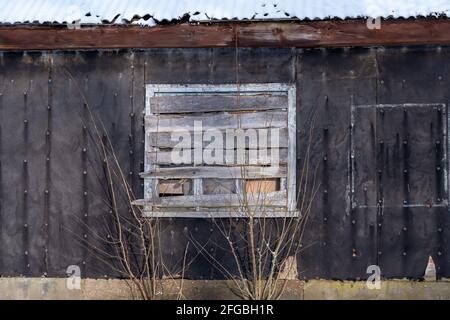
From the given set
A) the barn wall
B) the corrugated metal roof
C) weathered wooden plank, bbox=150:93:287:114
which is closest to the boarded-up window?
weathered wooden plank, bbox=150:93:287:114

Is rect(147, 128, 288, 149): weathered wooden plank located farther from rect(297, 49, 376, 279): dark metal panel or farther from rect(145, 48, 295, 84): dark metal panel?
rect(145, 48, 295, 84): dark metal panel

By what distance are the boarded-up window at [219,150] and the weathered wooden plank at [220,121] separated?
1 centimetres

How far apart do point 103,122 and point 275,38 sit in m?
2.17

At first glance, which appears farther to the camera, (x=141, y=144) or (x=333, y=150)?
(x=141, y=144)

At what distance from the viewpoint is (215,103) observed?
7.09m

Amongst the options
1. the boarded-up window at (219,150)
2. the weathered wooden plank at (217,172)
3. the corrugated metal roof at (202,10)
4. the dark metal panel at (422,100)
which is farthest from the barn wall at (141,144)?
the corrugated metal roof at (202,10)

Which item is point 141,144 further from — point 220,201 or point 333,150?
point 333,150

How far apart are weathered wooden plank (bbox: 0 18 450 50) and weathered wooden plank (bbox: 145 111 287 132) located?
782mm

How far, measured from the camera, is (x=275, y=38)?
696 cm

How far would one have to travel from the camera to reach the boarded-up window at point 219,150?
7016 mm

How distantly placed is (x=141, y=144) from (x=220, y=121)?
94 centimetres

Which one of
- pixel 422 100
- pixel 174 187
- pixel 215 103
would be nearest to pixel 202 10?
pixel 215 103

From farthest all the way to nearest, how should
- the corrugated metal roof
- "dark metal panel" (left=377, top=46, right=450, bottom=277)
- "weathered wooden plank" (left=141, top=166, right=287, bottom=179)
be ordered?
"weathered wooden plank" (left=141, top=166, right=287, bottom=179)
"dark metal panel" (left=377, top=46, right=450, bottom=277)
the corrugated metal roof

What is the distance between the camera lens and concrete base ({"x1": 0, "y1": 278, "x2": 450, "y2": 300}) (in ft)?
22.6
